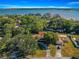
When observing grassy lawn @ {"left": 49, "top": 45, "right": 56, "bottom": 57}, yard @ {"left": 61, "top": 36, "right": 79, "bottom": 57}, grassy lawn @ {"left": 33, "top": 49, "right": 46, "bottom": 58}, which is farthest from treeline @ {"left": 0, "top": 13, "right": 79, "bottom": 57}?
yard @ {"left": 61, "top": 36, "right": 79, "bottom": 57}

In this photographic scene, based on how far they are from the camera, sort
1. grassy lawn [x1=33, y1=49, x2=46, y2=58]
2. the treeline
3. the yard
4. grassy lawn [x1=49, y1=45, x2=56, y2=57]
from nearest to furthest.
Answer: the treeline → grassy lawn [x1=33, y1=49, x2=46, y2=58] → grassy lawn [x1=49, y1=45, x2=56, y2=57] → the yard

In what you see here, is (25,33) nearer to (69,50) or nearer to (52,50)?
(52,50)

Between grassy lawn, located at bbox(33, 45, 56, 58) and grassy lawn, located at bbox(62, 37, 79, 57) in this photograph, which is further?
grassy lawn, located at bbox(62, 37, 79, 57)

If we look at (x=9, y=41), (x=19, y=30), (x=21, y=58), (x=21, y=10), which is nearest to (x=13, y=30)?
(x=19, y=30)

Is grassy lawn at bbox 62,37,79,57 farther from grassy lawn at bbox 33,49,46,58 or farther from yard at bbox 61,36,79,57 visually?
grassy lawn at bbox 33,49,46,58

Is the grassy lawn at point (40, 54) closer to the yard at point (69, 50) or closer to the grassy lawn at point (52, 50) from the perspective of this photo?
the grassy lawn at point (52, 50)

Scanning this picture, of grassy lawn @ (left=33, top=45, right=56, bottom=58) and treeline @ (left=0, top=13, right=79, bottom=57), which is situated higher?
treeline @ (left=0, top=13, right=79, bottom=57)

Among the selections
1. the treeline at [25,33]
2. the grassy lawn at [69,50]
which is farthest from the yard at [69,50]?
the treeline at [25,33]

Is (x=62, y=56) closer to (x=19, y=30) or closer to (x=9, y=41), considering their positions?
(x=9, y=41)

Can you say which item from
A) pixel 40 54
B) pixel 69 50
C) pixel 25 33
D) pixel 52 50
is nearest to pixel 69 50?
pixel 69 50
